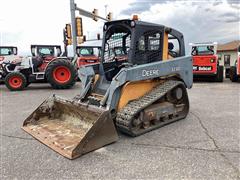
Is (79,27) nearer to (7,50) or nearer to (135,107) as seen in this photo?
(7,50)

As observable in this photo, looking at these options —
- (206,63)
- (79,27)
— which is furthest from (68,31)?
(206,63)

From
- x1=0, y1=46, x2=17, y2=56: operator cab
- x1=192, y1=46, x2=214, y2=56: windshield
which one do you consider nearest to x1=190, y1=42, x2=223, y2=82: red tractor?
x1=192, y1=46, x2=214, y2=56: windshield

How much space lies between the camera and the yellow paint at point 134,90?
408cm

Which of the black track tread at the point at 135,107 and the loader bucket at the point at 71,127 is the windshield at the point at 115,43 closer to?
the black track tread at the point at 135,107

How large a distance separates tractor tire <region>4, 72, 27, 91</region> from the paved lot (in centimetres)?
588

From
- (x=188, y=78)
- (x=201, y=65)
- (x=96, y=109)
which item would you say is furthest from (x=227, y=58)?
(x=96, y=109)

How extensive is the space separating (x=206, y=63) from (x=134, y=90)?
898 centimetres

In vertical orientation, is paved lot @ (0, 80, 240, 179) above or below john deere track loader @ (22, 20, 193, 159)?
below

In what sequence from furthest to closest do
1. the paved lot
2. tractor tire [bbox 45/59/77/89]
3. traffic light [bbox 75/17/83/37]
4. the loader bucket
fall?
1. traffic light [bbox 75/17/83/37]
2. tractor tire [bbox 45/59/77/89]
3. the loader bucket
4. the paved lot

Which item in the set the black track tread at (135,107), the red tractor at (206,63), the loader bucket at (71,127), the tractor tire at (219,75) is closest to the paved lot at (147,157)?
the loader bucket at (71,127)

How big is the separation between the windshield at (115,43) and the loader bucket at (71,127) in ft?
5.10

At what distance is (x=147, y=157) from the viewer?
3250 millimetres

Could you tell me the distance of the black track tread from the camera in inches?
147

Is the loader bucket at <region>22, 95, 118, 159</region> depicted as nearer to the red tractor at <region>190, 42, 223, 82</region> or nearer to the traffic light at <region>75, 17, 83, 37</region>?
the traffic light at <region>75, 17, 83, 37</region>
